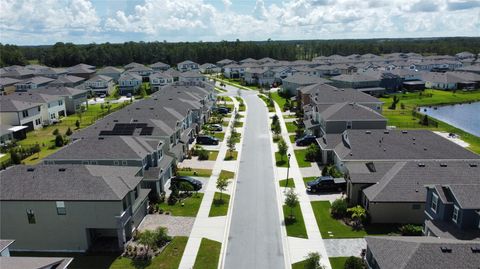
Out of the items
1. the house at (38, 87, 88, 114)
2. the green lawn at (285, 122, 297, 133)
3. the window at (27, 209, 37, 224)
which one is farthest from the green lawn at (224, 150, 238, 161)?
the house at (38, 87, 88, 114)

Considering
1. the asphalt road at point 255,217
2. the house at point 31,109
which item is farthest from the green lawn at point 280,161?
the house at point 31,109

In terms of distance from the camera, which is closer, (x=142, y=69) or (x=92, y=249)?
(x=92, y=249)

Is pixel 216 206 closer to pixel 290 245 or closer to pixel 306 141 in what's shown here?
pixel 290 245

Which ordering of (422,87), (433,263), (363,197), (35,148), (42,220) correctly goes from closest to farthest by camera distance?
(433,263) → (42,220) → (363,197) → (35,148) → (422,87)

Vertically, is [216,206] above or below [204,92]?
below

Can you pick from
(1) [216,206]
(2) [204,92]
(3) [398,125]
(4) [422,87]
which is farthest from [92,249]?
(4) [422,87]

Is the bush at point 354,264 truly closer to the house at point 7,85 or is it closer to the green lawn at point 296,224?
the green lawn at point 296,224

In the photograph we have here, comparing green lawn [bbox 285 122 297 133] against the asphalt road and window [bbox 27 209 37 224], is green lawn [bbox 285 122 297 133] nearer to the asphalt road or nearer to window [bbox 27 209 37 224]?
the asphalt road
